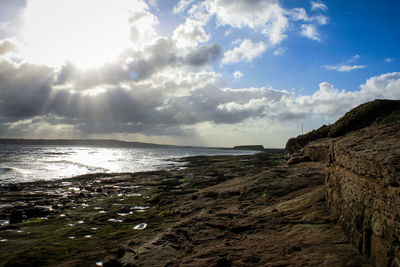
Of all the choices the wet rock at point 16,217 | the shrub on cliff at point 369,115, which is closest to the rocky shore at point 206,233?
the wet rock at point 16,217

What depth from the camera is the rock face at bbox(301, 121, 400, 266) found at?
12.2ft

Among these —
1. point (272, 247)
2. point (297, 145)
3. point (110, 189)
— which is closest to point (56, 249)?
point (272, 247)

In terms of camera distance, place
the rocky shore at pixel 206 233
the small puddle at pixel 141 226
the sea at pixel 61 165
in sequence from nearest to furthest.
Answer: the rocky shore at pixel 206 233, the small puddle at pixel 141 226, the sea at pixel 61 165

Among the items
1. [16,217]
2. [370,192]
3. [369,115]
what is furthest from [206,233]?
[369,115]

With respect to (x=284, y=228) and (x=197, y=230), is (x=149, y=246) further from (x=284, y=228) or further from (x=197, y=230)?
(x=284, y=228)

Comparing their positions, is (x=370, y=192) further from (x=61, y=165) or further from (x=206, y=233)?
(x=61, y=165)

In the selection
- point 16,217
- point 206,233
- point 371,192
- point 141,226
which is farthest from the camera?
point 16,217

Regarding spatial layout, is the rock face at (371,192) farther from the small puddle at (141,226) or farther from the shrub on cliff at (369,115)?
the shrub on cliff at (369,115)

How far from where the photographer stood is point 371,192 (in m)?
4.38

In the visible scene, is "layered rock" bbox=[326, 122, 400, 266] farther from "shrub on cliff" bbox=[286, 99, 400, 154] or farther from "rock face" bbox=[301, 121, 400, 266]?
"shrub on cliff" bbox=[286, 99, 400, 154]

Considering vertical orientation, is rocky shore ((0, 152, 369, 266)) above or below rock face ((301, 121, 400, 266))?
below

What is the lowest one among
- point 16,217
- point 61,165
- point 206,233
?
point 61,165

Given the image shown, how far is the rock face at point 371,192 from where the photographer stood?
3.73 meters

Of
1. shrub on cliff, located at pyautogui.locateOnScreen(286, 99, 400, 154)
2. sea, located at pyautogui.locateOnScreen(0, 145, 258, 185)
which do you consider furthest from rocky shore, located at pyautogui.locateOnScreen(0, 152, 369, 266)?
sea, located at pyautogui.locateOnScreen(0, 145, 258, 185)
